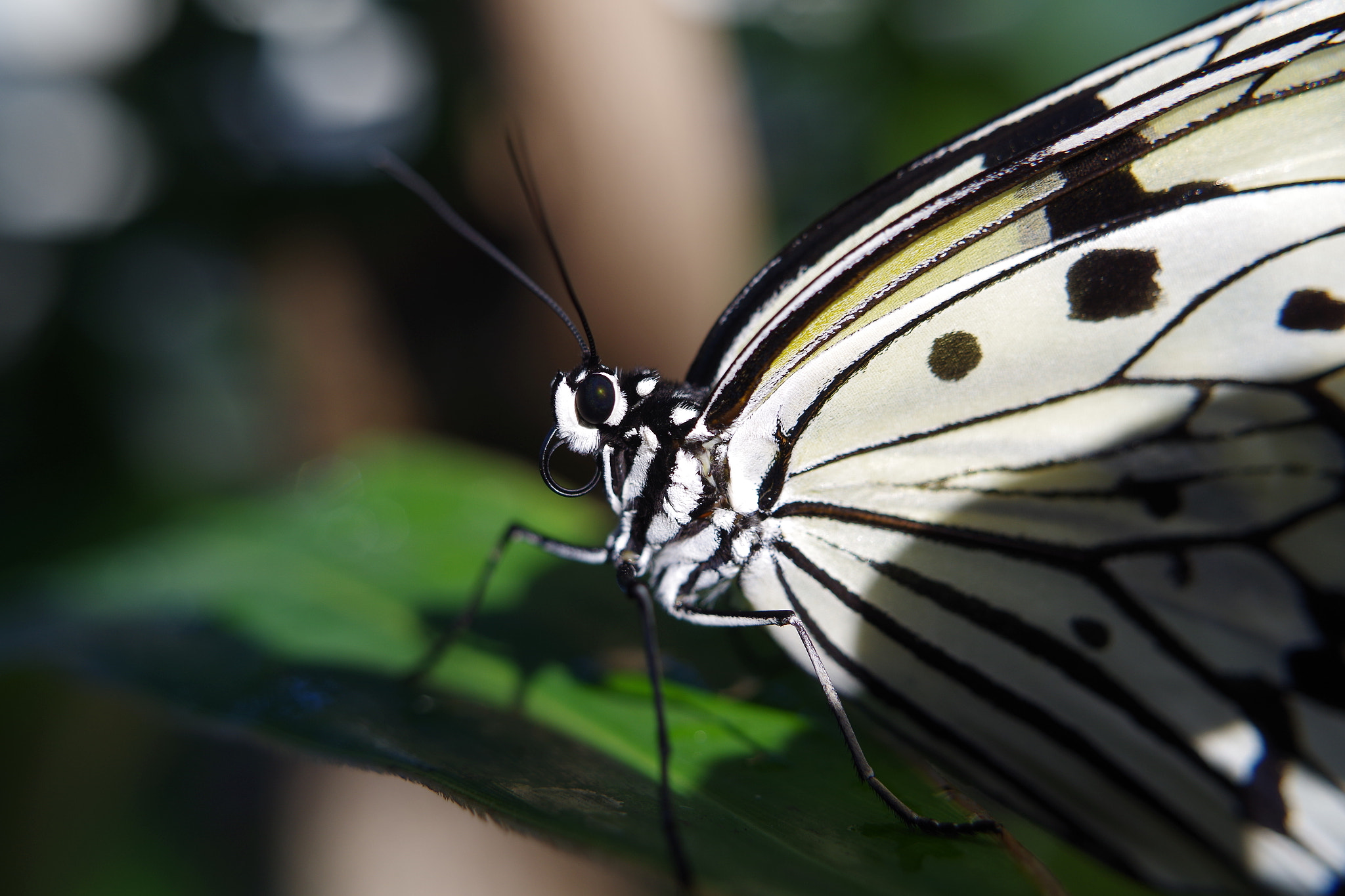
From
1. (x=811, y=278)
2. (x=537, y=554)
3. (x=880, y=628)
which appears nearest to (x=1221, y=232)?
(x=811, y=278)

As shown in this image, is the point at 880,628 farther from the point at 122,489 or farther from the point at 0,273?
the point at 0,273

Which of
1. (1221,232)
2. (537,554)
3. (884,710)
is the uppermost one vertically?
(1221,232)

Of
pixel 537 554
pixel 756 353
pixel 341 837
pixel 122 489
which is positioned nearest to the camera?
pixel 756 353

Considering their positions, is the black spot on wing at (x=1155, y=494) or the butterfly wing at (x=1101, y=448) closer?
the butterfly wing at (x=1101, y=448)

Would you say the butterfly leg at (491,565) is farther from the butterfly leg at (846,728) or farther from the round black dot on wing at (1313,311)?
the round black dot on wing at (1313,311)

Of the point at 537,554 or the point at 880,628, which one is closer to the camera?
the point at 880,628

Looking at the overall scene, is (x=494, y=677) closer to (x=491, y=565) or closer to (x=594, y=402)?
(x=491, y=565)

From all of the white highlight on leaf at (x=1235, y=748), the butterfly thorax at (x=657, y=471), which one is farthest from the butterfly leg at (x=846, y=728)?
the white highlight on leaf at (x=1235, y=748)
